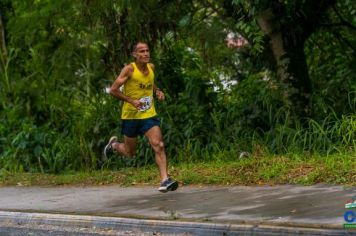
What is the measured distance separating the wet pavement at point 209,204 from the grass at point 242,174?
12.7 inches

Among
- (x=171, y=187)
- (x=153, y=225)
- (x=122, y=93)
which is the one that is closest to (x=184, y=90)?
(x=122, y=93)

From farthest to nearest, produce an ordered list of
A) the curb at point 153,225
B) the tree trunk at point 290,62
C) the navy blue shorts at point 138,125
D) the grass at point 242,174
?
the tree trunk at point 290,62, the navy blue shorts at point 138,125, the grass at point 242,174, the curb at point 153,225

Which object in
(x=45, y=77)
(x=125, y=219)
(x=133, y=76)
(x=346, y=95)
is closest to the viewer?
(x=125, y=219)

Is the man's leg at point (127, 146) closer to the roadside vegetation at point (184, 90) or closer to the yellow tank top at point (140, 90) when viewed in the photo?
the yellow tank top at point (140, 90)

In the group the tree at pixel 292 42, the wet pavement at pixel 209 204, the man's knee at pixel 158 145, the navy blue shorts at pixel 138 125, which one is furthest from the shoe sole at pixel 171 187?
the tree at pixel 292 42

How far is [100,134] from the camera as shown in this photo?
14109 millimetres

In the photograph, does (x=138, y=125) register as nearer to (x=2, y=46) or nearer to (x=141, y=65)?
(x=141, y=65)

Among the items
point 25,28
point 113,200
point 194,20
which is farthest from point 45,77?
point 113,200

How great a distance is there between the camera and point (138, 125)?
30.2ft

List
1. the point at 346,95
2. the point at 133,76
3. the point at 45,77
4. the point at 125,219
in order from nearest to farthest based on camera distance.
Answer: the point at 125,219
the point at 133,76
the point at 346,95
the point at 45,77

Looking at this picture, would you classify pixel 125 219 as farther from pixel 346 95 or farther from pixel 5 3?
pixel 5 3

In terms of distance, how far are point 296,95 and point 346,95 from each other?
0.88 meters

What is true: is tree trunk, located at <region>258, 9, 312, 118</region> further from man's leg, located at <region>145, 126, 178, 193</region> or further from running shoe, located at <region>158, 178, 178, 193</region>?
running shoe, located at <region>158, 178, 178, 193</region>

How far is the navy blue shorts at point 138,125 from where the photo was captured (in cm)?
912
